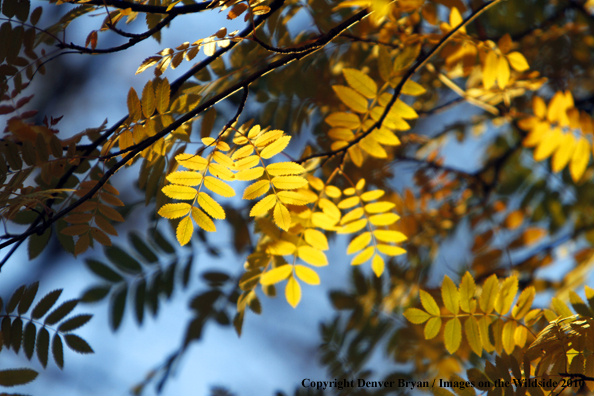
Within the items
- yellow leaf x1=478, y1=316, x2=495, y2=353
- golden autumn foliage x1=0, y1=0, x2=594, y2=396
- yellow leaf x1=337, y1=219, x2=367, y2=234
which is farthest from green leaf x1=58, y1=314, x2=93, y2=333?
yellow leaf x1=478, y1=316, x2=495, y2=353

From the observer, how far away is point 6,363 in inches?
118

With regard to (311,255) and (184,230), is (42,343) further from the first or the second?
(311,255)

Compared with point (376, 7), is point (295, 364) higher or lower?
lower

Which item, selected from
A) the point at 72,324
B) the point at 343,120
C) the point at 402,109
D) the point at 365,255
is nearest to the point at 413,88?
Result: the point at 402,109

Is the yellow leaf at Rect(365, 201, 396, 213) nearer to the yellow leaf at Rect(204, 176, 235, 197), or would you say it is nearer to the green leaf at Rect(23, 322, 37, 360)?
the yellow leaf at Rect(204, 176, 235, 197)

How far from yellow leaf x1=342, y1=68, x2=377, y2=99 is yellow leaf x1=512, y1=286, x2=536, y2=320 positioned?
0.48 m

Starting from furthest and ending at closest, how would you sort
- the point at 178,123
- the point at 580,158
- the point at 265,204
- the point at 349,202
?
the point at 580,158 → the point at 349,202 → the point at 265,204 → the point at 178,123

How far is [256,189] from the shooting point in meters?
0.62

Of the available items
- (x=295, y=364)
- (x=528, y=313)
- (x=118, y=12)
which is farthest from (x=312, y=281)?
(x=295, y=364)

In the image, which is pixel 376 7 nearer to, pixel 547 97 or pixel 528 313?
pixel 528 313

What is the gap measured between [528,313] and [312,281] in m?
0.41

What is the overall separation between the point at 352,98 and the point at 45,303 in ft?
2.40

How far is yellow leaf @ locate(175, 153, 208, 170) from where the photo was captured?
0.60m

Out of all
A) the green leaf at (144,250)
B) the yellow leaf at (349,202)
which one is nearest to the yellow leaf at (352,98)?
the yellow leaf at (349,202)
